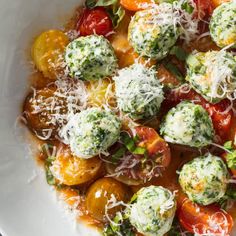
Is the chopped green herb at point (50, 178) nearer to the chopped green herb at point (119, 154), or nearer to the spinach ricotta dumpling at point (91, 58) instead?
the chopped green herb at point (119, 154)

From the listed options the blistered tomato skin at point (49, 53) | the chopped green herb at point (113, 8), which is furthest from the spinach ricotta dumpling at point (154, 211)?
the chopped green herb at point (113, 8)

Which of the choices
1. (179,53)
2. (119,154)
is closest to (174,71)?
(179,53)

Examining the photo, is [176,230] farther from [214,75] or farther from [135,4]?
[135,4]

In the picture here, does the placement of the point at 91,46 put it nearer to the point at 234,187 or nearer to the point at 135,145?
the point at 135,145

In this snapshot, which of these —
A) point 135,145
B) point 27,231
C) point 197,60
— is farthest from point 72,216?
point 197,60

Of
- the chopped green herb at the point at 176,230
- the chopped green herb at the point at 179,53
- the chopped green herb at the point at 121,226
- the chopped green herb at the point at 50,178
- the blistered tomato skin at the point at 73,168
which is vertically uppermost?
the chopped green herb at the point at 179,53
